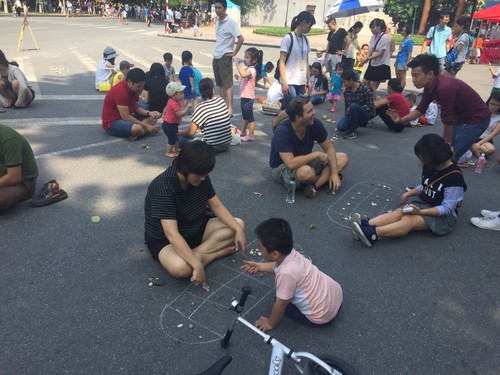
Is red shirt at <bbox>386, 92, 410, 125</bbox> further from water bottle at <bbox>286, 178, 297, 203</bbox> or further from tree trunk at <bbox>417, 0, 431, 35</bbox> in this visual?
tree trunk at <bbox>417, 0, 431, 35</bbox>

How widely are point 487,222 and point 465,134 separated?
1.18 m

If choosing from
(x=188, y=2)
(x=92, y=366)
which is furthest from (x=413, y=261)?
(x=188, y=2)

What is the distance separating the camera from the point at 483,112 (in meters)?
4.74

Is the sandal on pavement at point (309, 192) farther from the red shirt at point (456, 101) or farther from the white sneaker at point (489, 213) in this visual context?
the white sneaker at point (489, 213)

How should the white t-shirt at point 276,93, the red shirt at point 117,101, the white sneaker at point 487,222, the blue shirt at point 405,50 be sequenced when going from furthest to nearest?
the blue shirt at point 405,50
the white t-shirt at point 276,93
the red shirt at point 117,101
the white sneaker at point 487,222

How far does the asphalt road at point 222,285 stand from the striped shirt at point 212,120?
0.51m

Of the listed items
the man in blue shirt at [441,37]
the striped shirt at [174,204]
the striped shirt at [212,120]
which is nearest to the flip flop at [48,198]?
the striped shirt at [174,204]

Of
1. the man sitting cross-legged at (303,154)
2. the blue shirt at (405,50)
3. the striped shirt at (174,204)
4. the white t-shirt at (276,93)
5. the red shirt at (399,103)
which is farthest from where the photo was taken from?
the blue shirt at (405,50)

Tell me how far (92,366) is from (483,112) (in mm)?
4996

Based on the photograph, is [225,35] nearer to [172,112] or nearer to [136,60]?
[172,112]

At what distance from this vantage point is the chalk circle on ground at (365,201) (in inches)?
182

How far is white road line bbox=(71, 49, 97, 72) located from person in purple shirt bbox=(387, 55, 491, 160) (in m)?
11.2

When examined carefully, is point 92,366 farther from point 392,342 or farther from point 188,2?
point 188,2

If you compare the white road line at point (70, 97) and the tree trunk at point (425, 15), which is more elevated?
the tree trunk at point (425, 15)
